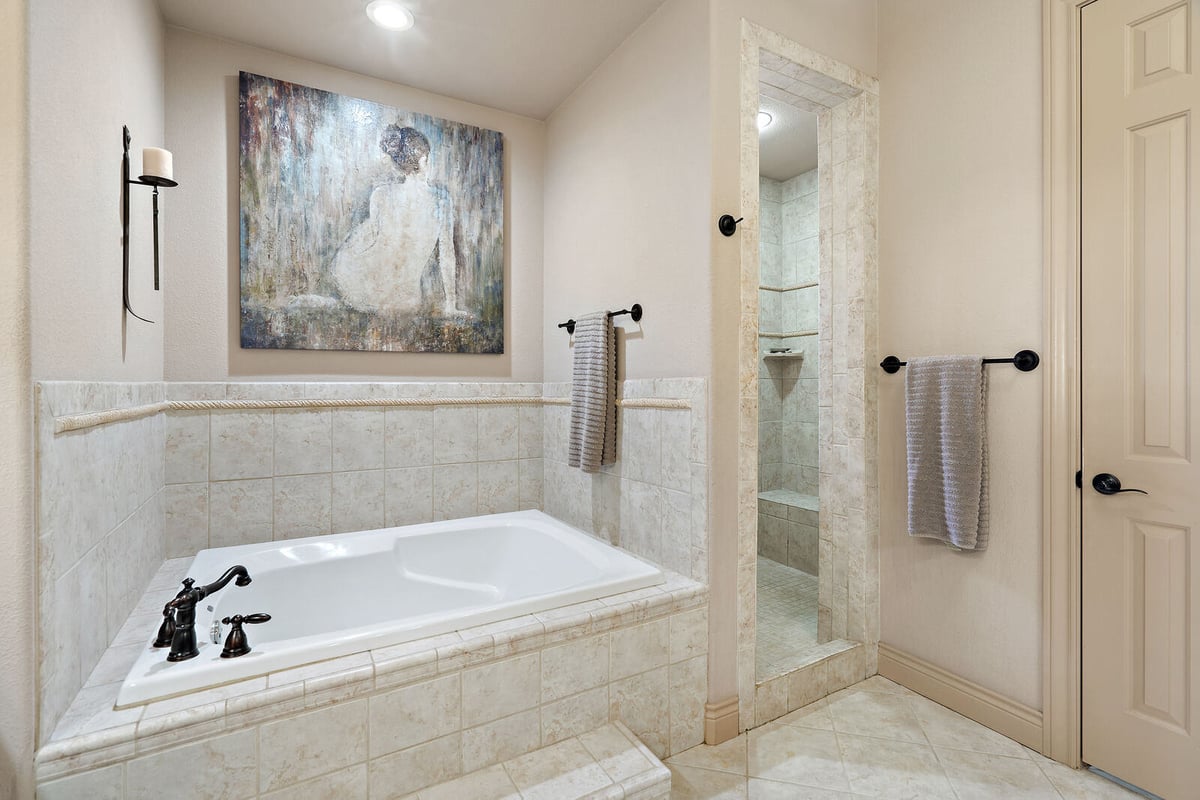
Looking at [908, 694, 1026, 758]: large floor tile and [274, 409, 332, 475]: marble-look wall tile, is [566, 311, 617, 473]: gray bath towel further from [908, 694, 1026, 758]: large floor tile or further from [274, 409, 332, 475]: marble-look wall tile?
[908, 694, 1026, 758]: large floor tile

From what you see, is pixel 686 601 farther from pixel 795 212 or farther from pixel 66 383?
pixel 795 212

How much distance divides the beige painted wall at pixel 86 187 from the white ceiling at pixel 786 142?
8.24 ft

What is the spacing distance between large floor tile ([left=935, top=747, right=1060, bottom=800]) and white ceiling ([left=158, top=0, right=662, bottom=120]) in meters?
2.77

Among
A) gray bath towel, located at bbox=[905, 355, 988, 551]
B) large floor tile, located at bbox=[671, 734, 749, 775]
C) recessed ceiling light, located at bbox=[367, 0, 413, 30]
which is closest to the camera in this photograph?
large floor tile, located at bbox=[671, 734, 749, 775]

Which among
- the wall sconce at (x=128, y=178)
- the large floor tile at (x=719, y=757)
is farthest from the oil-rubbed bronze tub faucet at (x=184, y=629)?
the large floor tile at (x=719, y=757)

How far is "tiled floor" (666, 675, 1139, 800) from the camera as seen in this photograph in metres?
1.57

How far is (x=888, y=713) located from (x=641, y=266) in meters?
1.88

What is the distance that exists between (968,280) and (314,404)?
2.61m

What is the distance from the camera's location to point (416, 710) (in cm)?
137

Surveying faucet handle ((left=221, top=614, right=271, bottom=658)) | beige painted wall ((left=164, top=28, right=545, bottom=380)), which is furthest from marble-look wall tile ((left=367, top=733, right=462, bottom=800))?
beige painted wall ((left=164, top=28, right=545, bottom=380))

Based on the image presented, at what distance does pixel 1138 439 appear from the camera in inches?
61.1

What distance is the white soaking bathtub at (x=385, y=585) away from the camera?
1.32m

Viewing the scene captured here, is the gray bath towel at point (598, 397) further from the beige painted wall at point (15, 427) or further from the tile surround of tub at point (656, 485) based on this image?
the beige painted wall at point (15, 427)

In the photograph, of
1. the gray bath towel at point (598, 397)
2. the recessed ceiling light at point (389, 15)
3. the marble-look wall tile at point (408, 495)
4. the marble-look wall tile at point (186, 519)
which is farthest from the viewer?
the marble-look wall tile at point (408, 495)
